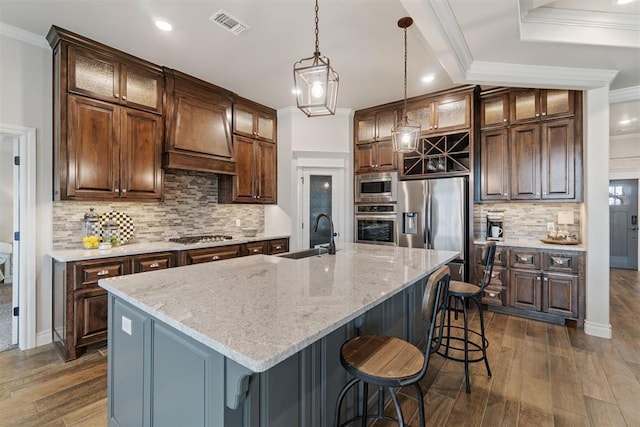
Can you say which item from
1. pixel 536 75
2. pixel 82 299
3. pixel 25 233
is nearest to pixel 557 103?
pixel 536 75

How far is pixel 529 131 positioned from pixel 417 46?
76.8 inches

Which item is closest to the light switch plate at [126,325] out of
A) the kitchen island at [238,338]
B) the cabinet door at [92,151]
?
the kitchen island at [238,338]

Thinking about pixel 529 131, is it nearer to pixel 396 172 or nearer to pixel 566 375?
pixel 396 172

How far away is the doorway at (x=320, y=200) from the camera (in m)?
4.92

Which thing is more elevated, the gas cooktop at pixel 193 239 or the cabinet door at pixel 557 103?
the cabinet door at pixel 557 103

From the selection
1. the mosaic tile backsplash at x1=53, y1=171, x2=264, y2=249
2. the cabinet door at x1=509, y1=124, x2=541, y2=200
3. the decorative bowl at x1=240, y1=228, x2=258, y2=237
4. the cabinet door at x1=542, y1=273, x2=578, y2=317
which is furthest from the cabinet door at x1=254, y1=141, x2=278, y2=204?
the cabinet door at x1=542, y1=273, x2=578, y2=317

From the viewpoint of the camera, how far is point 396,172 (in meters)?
4.57

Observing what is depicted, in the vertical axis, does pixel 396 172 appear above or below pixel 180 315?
above

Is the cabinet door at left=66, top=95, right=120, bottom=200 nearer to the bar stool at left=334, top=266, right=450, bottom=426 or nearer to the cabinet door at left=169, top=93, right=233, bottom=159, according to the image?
the cabinet door at left=169, top=93, right=233, bottom=159

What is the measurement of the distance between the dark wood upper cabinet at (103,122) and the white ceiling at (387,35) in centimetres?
19

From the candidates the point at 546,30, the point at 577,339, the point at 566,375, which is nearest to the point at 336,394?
the point at 566,375

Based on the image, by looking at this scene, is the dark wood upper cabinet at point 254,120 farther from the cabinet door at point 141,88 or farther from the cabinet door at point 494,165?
the cabinet door at point 494,165

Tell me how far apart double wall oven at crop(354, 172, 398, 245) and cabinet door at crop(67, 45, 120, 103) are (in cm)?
340

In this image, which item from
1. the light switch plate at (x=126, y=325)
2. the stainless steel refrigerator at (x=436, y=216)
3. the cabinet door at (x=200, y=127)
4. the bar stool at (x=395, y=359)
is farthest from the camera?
the stainless steel refrigerator at (x=436, y=216)
